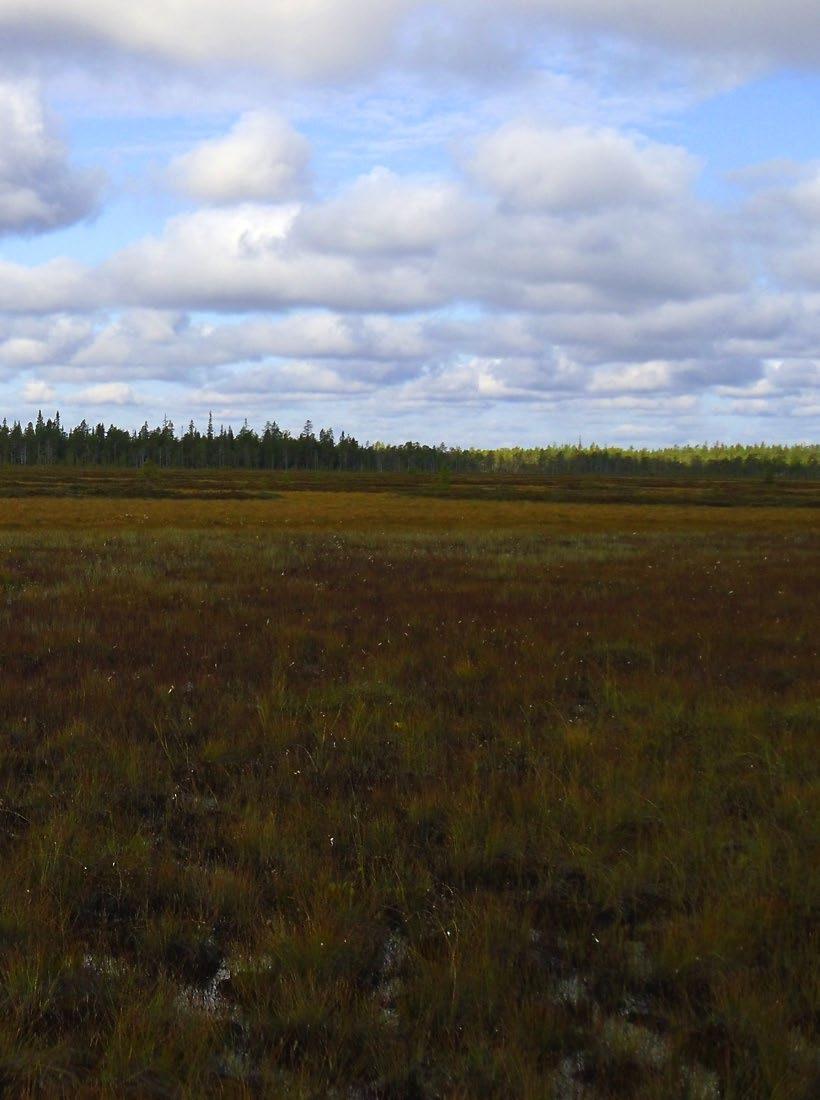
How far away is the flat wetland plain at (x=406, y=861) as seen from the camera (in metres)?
3.24

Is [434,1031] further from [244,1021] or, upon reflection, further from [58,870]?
[58,870]

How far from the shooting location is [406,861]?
16.0 ft

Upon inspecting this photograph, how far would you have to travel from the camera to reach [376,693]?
8.73 metres

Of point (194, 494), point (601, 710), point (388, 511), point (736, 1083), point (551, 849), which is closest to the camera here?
point (736, 1083)

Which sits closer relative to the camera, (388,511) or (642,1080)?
(642,1080)

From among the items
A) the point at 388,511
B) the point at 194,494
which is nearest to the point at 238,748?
the point at 388,511

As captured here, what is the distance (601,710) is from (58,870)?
5350 millimetres

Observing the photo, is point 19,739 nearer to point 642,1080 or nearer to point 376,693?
point 376,693

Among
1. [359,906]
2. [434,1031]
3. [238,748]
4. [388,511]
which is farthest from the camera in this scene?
[388,511]

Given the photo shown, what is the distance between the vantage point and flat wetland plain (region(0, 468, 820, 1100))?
10.6 feet

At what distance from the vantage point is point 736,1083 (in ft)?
10.1

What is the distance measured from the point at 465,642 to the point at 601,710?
340cm

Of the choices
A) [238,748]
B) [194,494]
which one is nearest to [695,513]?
[194,494]

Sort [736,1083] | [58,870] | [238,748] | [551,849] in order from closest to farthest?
[736,1083]
[58,870]
[551,849]
[238,748]
